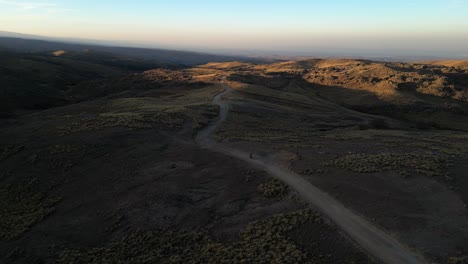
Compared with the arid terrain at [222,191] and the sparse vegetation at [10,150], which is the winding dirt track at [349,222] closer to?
the arid terrain at [222,191]

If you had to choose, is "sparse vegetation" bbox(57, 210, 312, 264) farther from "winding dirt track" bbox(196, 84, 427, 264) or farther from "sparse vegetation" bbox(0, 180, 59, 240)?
"sparse vegetation" bbox(0, 180, 59, 240)

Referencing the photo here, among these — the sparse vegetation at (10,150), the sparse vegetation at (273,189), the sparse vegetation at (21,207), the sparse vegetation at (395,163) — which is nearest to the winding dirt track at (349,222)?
the sparse vegetation at (273,189)

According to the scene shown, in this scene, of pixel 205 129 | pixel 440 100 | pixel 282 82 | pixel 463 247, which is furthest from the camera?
pixel 282 82

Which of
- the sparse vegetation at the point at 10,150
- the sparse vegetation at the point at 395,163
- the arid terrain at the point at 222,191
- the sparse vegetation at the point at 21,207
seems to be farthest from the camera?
the sparse vegetation at the point at 10,150

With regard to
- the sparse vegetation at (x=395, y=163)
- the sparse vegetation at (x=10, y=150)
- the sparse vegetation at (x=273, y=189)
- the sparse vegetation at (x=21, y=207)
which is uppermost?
the sparse vegetation at (x=395, y=163)

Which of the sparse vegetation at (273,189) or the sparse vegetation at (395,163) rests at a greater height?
the sparse vegetation at (395,163)

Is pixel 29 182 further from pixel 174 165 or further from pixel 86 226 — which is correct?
pixel 174 165

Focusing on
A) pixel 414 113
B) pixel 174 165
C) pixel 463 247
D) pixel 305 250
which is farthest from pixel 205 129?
pixel 414 113

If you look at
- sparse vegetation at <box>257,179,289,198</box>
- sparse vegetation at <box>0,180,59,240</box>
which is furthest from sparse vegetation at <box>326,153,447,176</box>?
sparse vegetation at <box>0,180,59,240</box>

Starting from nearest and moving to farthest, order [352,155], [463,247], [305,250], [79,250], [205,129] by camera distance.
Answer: [463,247], [305,250], [79,250], [352,155], [205,129]
